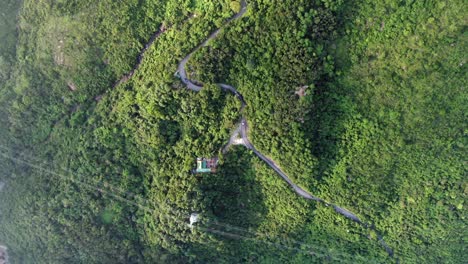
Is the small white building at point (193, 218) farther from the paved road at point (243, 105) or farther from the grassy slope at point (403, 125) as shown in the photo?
the grassy slope at point (403, 125)

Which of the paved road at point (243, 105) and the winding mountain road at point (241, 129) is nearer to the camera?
the paved road at point (243, 105)

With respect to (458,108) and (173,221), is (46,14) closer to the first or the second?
(173,221)

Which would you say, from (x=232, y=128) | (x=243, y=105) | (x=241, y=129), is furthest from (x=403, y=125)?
(x=232, y=128)

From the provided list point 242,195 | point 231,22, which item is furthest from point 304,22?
point 242,195

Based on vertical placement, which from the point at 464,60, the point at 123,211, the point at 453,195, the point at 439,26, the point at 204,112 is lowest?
the point at 123,211

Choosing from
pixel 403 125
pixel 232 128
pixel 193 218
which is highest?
pixel 403 125

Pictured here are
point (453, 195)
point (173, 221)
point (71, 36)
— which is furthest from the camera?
point (71, 36)

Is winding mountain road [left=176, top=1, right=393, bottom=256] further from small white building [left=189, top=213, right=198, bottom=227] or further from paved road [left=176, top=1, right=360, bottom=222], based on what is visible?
small white building [left=189, top=213, right=198, bottom=227]

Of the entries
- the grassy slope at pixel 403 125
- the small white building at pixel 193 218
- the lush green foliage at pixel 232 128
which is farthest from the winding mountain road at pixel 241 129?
the small white building at pixel 193 218

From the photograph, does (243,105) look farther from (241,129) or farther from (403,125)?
(403,125)
